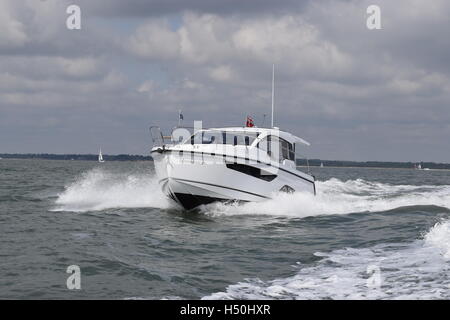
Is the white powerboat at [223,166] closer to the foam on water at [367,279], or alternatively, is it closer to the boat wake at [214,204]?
the boat wake at [214,204]

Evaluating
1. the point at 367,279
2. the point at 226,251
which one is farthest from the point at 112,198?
the point at 367,279

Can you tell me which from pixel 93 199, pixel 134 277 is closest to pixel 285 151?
pixel 93 199

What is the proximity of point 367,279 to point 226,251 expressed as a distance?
11.1 feet

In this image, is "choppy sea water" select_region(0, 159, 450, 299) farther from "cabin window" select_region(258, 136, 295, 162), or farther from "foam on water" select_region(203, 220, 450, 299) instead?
"cabin window" select_region(258, 136, 295, 162)

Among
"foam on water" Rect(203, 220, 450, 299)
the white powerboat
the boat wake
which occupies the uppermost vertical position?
the white powerboat

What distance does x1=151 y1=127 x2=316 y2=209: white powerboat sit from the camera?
16.0 m

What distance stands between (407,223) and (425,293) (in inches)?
330

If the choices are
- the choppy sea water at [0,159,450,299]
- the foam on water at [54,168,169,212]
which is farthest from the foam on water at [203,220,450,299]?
the foam on water at [54,168,169,212]

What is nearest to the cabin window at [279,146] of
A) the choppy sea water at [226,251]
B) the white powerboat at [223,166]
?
the white powerboat at [223,166]

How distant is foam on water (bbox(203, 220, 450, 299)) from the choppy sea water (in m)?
0.02

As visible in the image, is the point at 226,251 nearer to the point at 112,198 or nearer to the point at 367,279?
the point at 367,279

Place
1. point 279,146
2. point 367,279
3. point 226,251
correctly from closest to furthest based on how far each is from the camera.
A: point 367,279 < point 226,251 < point 279,146

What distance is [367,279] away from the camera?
8672mm

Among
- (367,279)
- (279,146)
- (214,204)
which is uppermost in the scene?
(279,146)
